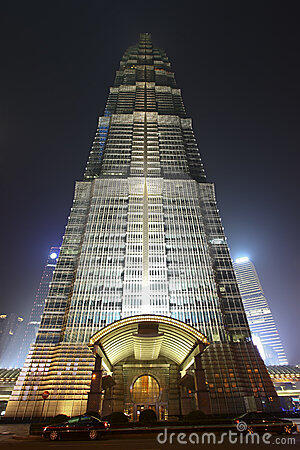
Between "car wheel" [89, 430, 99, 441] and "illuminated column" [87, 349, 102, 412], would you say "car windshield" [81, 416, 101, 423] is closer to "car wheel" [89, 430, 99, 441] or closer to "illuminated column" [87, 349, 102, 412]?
"car wheel" [89, 430, 99, 441]

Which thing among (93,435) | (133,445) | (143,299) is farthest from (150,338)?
(133,445)

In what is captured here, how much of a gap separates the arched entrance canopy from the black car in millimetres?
10598

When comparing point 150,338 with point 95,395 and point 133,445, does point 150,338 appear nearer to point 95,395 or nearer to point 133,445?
point 95,395

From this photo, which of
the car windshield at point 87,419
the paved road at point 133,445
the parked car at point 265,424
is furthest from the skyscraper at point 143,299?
the paved road at point 133,445

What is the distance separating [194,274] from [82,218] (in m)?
32.7

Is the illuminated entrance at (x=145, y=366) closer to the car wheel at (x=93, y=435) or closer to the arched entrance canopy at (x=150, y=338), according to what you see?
the arched entrance canopy at (x=150, y=338)

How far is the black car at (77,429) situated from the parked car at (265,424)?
9548mm

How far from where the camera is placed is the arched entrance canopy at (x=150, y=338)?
28.9m

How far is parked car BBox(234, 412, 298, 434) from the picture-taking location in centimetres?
1725

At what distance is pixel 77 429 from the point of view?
54.9 ft

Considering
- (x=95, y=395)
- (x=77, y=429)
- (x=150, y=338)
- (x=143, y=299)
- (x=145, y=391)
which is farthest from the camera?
(x=143, y=299)

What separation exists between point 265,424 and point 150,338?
18227mm

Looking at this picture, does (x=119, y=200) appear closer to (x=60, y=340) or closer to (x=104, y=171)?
(x=104, y=171)

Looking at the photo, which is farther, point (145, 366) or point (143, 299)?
point (143, 299)
